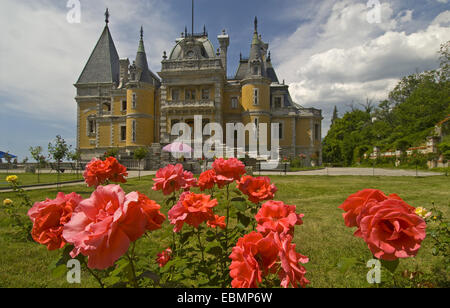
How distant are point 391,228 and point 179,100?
29.0m

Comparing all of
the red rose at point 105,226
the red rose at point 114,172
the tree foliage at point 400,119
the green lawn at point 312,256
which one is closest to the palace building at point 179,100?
the tree foliage at point 400,119

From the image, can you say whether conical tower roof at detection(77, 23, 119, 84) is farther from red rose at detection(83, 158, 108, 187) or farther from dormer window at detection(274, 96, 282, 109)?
red rose at detection(83, 158, 108, 187)

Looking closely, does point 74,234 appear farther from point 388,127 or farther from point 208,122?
point 388,127

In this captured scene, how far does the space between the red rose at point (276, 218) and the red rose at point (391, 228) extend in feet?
1.01

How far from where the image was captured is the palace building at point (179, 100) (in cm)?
2867

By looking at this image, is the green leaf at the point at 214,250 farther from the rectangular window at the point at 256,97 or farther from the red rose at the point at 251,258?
the rectangular window at the point at 256,97

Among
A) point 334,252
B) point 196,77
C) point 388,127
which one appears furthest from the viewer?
point 388,127

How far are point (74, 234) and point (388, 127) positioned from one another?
4727 cm

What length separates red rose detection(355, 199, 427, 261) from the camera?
0.95 m

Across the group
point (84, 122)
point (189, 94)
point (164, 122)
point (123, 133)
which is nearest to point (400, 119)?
point (189, 94)

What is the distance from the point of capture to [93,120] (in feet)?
111

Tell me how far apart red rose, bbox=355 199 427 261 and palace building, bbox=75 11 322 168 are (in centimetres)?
2633

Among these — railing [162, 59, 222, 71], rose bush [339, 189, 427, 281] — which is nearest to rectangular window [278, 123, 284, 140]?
railing [162, 59, 222, 71]

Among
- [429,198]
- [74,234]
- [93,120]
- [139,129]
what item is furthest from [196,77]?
[74,234]
